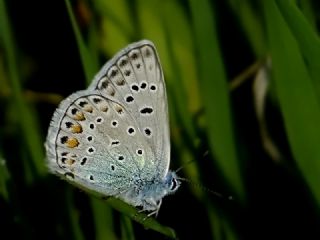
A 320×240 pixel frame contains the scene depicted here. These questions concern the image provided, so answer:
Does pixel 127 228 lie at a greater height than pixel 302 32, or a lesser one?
lesser

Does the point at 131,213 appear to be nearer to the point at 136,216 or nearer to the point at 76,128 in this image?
the point at 136,216

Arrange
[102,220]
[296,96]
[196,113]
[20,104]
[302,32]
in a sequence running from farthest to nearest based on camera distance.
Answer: [196,113] → [20,104] → [102,220] → [296,96] → [302,32]

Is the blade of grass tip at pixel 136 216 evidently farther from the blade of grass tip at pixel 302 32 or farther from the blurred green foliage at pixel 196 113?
the blade of grass tip at pixel 302 32

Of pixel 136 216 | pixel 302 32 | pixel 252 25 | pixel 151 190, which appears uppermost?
pixel 302 32

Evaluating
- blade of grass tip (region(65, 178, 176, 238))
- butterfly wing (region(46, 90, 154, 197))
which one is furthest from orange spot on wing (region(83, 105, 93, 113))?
blade of grass tip (region(65, 178, 176, 238))

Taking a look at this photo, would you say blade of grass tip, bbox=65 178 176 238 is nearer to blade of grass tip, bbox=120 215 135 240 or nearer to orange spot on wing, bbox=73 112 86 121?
blade of grass tip, bbox=120 215 135 240

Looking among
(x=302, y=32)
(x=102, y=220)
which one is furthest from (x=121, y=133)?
(x=302, y=32)
